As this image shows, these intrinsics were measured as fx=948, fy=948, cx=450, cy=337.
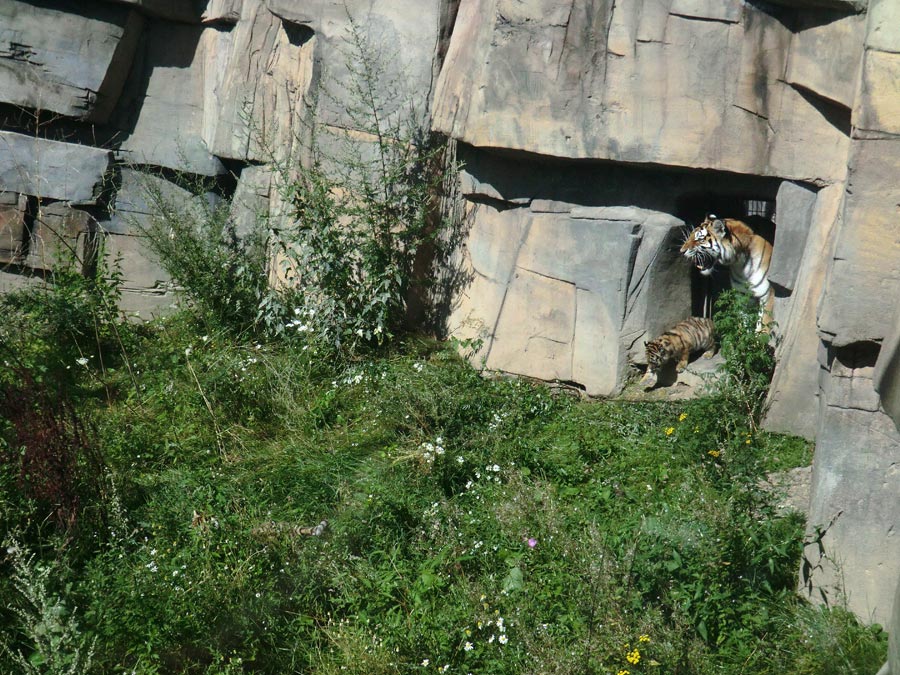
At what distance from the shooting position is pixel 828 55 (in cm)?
561

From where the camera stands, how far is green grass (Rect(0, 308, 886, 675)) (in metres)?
4.11

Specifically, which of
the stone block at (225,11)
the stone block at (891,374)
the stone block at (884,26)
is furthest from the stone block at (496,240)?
the stone block at (891,374)

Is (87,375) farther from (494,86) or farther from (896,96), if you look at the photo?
(896,96)

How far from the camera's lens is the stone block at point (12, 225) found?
29.3 ft

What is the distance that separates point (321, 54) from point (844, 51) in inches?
161

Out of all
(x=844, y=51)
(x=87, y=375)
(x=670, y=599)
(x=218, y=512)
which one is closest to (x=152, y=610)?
(x=218, y=512)

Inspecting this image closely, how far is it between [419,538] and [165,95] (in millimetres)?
6221

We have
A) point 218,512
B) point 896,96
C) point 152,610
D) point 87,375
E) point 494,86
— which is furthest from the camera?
point 87,375

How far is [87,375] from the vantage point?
7.34 m

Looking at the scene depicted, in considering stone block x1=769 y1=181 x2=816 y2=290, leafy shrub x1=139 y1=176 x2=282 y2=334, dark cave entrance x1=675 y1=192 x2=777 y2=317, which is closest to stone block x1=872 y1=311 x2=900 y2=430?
stone block x1=769 y1=181 x2=816 y2=290

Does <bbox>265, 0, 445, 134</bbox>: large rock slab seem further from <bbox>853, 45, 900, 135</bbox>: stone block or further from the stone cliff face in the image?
<bbox>853, 45, 900, 135</bbox>: stone block

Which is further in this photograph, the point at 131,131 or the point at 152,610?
the point at 131,131

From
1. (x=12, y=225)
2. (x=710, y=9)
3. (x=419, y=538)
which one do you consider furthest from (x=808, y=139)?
(x=12, y=225)

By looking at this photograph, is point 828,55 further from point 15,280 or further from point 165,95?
point 15,280
